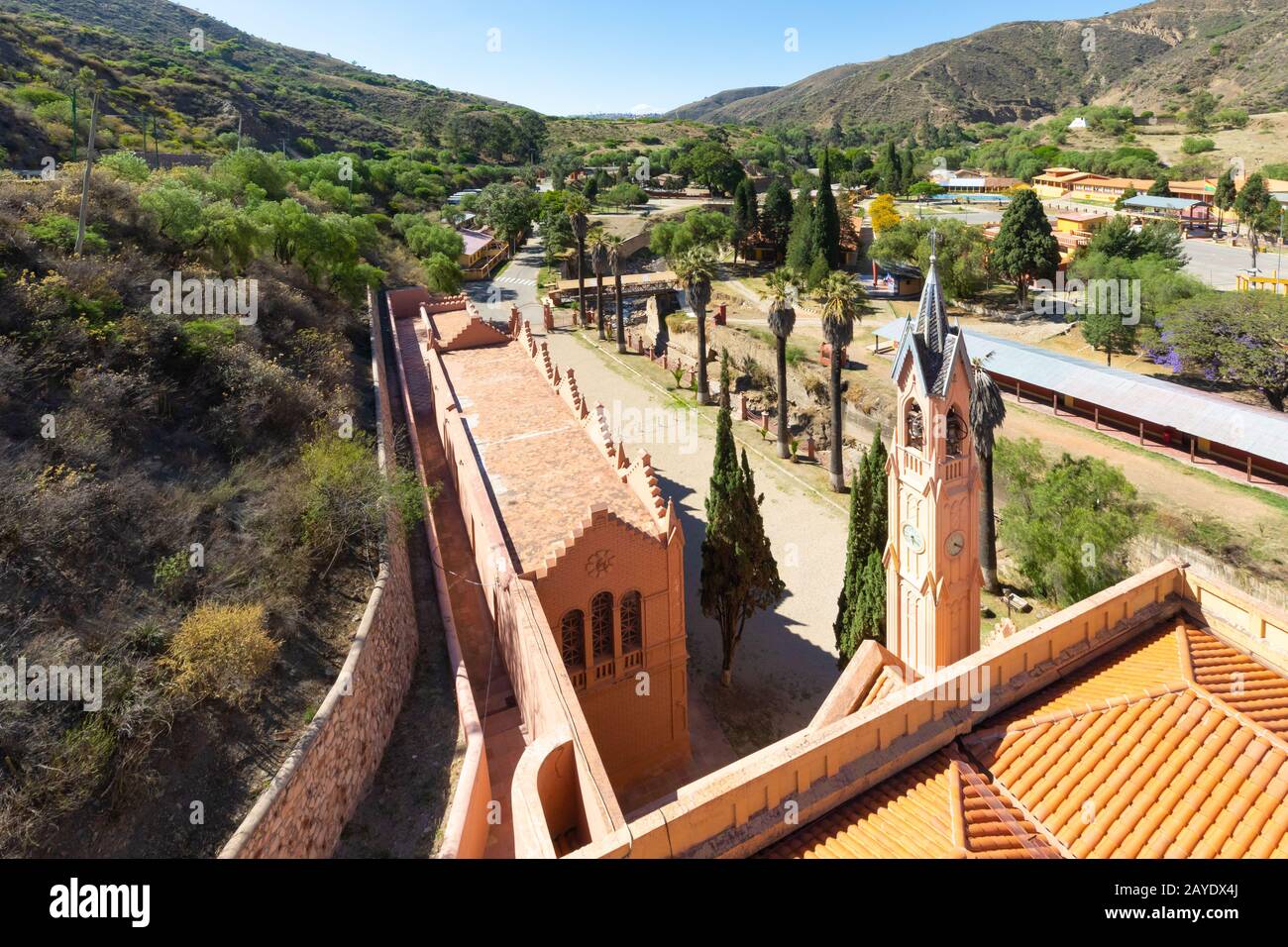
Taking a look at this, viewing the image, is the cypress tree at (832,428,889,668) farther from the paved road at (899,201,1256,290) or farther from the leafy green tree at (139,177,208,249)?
the paved road at (899,201,1256,290)

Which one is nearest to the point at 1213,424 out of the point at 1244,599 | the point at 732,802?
the point at 1244,599

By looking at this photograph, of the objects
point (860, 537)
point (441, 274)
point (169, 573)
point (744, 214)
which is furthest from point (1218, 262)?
point (169, 573)

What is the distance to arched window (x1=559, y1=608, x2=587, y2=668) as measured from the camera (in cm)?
1758

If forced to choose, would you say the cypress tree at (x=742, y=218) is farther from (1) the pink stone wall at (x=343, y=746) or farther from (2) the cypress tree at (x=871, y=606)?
(1) the pink stone wall at (x=343, y=746)

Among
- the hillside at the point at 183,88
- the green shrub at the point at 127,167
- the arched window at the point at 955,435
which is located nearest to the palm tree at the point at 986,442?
the arched window at the point at 955,435

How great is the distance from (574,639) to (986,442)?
1591 centimetres

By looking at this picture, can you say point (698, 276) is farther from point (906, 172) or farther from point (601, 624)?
point (906, 172)

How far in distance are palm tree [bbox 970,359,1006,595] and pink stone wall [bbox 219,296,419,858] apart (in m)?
16.7

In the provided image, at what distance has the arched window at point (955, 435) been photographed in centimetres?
1541

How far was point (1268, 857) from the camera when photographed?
788cm

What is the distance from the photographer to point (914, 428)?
16.0 metres

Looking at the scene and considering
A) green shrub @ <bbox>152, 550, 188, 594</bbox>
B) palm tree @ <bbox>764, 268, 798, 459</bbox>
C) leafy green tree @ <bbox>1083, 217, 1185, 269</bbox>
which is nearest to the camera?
green shrub @ <bbox>152, 550, 188, 594</bbox>

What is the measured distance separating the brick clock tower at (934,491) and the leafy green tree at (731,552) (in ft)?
26.4

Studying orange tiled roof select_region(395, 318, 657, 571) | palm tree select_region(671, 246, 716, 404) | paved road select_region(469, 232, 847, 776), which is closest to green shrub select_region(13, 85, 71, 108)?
orange tiled roof select_region(395, 318, 657, 571)
